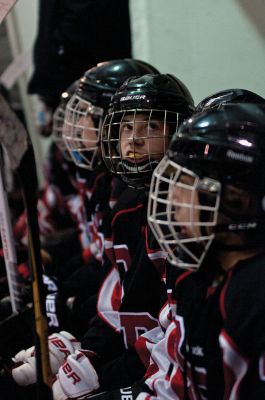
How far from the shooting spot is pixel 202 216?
0.89 meters

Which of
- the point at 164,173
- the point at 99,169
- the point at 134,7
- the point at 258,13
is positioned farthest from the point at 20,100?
the point at 164,173

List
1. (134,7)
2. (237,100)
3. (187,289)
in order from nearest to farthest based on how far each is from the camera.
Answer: (187,289) < (237,100) < (134,7)

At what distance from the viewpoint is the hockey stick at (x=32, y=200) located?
951 millimetres

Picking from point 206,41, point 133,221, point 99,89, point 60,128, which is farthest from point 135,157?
point 60,128

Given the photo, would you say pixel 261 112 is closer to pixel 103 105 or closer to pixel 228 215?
pixel 228 215

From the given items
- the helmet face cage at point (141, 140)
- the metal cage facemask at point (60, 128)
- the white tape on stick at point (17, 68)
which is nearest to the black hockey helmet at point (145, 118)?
the helmet face cage at point (141, 140)

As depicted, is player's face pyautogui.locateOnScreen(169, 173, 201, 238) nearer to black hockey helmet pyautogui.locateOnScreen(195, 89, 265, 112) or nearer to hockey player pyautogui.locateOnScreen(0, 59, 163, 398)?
black hockey helmet pyautogui.locateOnScreen(195, 89, 265, 112)

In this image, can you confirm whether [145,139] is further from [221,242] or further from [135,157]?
[221,242]

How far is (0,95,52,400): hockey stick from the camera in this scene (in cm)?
95

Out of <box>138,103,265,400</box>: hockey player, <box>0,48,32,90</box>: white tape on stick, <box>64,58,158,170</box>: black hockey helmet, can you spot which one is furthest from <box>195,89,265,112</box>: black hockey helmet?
<box>0,48,32,90</box>: white tape on stick

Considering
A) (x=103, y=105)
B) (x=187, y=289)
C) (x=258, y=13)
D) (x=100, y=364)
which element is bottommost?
(x=100, y=364)

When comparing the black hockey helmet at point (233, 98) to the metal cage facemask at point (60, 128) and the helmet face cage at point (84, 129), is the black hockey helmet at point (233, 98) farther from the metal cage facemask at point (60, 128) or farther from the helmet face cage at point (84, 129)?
the metal cage facemask at point (60, 128)

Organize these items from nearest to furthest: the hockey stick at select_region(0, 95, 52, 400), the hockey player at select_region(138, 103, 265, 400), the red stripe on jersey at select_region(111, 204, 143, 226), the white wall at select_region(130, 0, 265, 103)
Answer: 1. the hockey player at select_region(138, 103, 265, 400)
2. the hockey stick at select_region(0, 95, 52, 400)
3. the red stripe on jersey at select_region(111, 204, 143, 226)
4. the white wall at select_region(130, 0, 265, 103)

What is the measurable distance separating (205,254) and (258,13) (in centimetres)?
82
